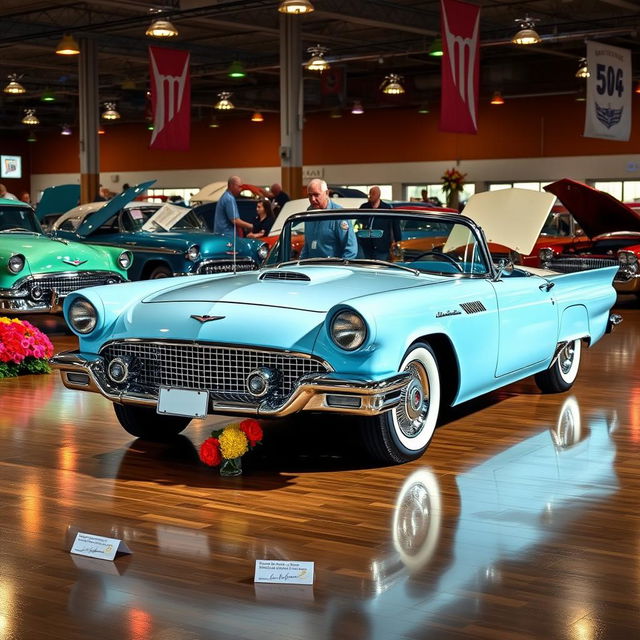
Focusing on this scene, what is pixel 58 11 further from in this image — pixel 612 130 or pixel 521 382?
pixel 521 382

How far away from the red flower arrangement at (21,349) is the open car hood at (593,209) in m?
6.58

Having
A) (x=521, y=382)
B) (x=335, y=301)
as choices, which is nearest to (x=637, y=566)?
(x=335, y=301)

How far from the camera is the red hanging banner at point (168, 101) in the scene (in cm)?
1934

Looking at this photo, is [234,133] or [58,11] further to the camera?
[234,133]

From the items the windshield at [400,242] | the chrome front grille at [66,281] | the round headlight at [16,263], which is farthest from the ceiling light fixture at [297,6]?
the windshield at [400,242]

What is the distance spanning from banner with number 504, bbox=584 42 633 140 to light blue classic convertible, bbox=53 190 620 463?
10.9m

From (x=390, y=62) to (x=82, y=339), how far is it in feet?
79.5

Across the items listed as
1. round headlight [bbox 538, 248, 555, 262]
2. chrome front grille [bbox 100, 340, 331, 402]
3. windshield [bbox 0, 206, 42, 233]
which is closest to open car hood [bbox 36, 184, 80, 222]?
windshield [bbox 0, 206, 42, 233]

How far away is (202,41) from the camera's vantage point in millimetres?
26547

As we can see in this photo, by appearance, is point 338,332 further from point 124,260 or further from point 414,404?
point 124,260

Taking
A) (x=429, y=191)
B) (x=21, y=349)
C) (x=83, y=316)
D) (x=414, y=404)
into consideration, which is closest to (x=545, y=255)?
(x=21, y=349)

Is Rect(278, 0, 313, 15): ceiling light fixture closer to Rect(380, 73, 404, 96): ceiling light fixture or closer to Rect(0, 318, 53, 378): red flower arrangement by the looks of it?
Rect(0, 318, 53, 378): red flower arrangement

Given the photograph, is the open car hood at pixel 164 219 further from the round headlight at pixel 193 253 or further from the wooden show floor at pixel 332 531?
the wooden show floor at pixel 332 531

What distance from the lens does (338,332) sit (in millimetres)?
5363
